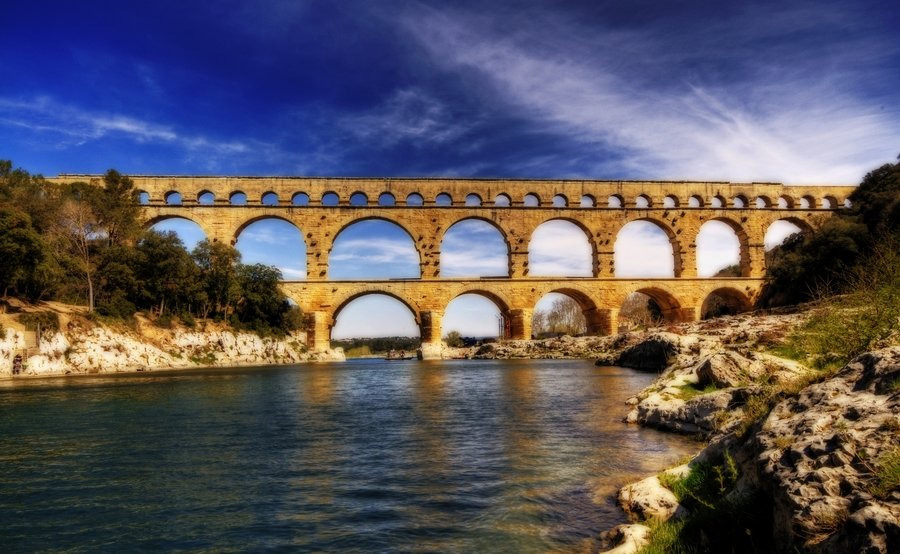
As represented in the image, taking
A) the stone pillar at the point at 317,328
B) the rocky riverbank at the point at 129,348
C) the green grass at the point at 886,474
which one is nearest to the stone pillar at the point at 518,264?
the stone pillar at the point at 317,328

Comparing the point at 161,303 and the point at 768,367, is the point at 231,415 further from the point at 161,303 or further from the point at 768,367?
the point at 161,303

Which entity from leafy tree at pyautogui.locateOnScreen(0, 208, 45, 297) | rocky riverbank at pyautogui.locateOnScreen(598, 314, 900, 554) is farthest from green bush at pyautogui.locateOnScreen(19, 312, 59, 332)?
rocky riverbank at pyautogui.locateOnScreen(598, 314, 900, 554)

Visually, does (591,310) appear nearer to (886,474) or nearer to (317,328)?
(317,328)

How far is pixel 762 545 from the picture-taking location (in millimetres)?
2977

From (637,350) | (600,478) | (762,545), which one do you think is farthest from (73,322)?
(762,545)

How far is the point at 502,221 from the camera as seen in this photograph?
38.3 meters

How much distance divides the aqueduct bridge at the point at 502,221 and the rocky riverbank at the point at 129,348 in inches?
140

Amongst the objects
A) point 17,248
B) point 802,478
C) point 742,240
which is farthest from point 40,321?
point 742,240

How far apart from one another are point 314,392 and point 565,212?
1086 inches

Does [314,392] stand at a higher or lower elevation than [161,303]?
lower

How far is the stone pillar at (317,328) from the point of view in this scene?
3553 centimetres

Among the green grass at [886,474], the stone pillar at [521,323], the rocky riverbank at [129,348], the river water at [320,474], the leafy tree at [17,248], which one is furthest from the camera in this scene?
the stone pillar at [521,323]

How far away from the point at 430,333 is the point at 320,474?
3033 cm

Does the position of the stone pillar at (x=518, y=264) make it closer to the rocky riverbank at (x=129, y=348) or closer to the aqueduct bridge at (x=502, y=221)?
the aqueduct bridge at (x=502, y=221)
